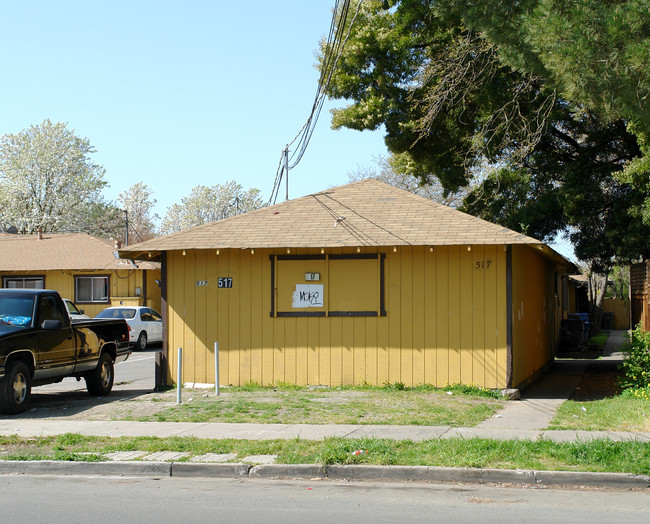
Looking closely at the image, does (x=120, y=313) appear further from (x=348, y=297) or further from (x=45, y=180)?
(x=45, y=180)

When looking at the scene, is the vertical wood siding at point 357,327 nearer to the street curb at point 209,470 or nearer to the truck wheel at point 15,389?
the truck wheel at point 15,389

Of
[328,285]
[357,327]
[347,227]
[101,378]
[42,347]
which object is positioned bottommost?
[101,378]

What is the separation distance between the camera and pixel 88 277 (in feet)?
116

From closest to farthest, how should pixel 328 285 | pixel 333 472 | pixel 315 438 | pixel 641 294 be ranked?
pixel 333 472
pixel 315 438
pixel 328 285
pixel 641 294

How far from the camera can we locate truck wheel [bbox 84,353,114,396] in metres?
14.9

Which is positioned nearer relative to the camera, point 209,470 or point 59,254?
point 209,470

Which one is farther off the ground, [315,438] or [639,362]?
[639,362]

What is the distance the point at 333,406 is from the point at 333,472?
13.6 feet

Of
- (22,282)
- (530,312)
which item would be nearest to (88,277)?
(22,282)

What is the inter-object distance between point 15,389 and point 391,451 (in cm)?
680

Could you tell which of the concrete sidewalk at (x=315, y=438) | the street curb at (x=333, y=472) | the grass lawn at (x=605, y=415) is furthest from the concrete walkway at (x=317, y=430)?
the street curb at (x=333, y=472)

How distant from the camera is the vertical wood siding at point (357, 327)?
46.8ft

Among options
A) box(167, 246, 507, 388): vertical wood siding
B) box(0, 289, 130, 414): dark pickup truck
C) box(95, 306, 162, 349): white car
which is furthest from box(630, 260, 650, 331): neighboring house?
box(95, 306, 162, 349): white car

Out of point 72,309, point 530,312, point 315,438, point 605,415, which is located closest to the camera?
point 315,438
